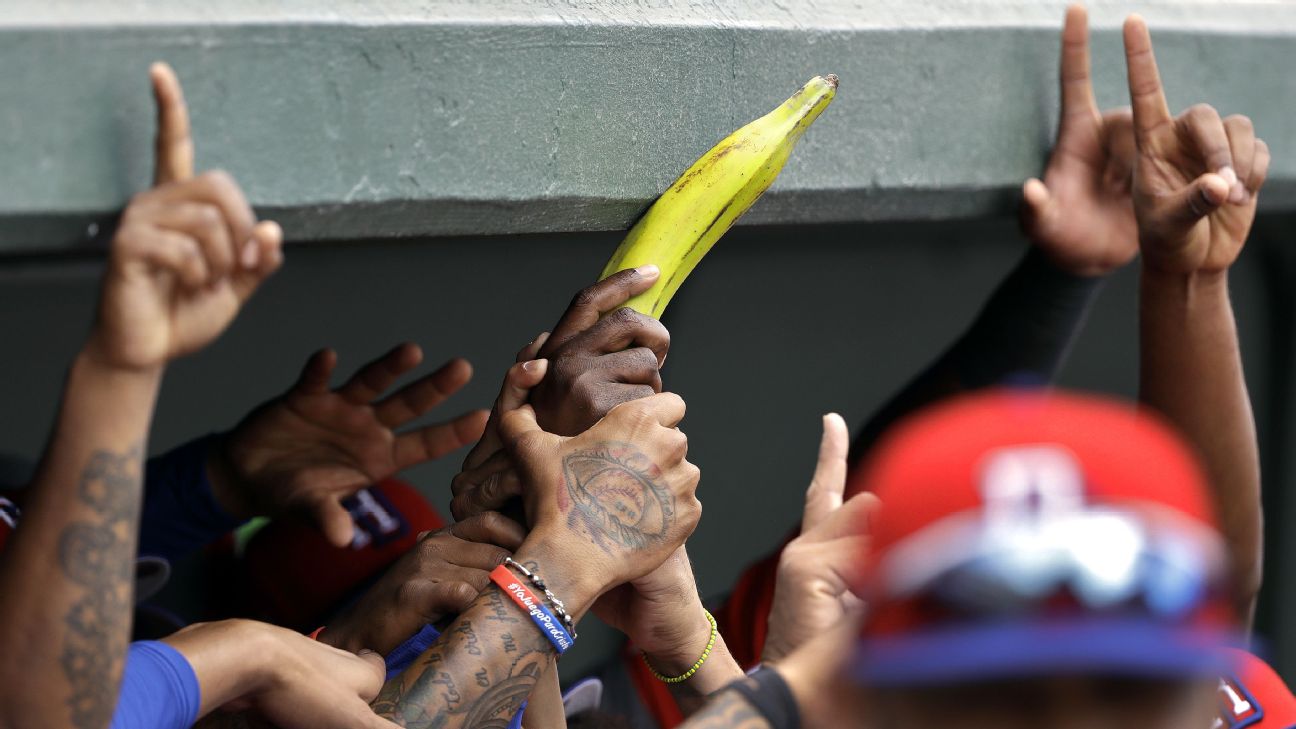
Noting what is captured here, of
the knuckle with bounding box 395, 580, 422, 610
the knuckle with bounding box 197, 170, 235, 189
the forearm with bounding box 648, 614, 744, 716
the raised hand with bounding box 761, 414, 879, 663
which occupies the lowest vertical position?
the forearm with bounding box 648, 614, 744, 716

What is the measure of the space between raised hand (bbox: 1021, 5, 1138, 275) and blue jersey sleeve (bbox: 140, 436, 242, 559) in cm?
140

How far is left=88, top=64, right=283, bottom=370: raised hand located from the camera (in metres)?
1.13

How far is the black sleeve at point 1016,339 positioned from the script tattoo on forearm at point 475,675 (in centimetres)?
137

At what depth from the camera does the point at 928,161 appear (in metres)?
2.13

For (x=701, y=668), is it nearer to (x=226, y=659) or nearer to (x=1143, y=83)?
(x=226, y=659)

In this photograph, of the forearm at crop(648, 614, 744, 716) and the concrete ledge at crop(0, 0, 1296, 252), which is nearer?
the concrete ledge at crop(0, 0, 1296, 252)

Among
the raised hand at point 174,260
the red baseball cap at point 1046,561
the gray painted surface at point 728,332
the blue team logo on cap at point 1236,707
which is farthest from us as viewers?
the gray painted surface at point 728,332

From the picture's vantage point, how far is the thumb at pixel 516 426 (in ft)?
5.07

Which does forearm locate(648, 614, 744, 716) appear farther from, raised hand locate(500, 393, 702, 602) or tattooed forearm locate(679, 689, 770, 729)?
tattooed forearm locate(679, 689, 770, 729)

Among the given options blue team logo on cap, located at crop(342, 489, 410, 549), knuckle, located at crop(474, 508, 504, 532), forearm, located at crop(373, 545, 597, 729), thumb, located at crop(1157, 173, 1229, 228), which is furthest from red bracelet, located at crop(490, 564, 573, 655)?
thumb, located at crop(1157, 173, 1229, 228)

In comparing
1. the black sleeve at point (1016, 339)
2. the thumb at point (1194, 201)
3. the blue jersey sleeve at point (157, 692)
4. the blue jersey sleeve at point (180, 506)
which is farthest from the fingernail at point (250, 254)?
the black sleeve at point (1016, 339)

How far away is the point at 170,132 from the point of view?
1207 millimetres

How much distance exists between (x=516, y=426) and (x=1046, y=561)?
32.9 inches

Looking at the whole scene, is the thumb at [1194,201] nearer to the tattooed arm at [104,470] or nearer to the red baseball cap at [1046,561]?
the red baseball cap at [1046,561]
